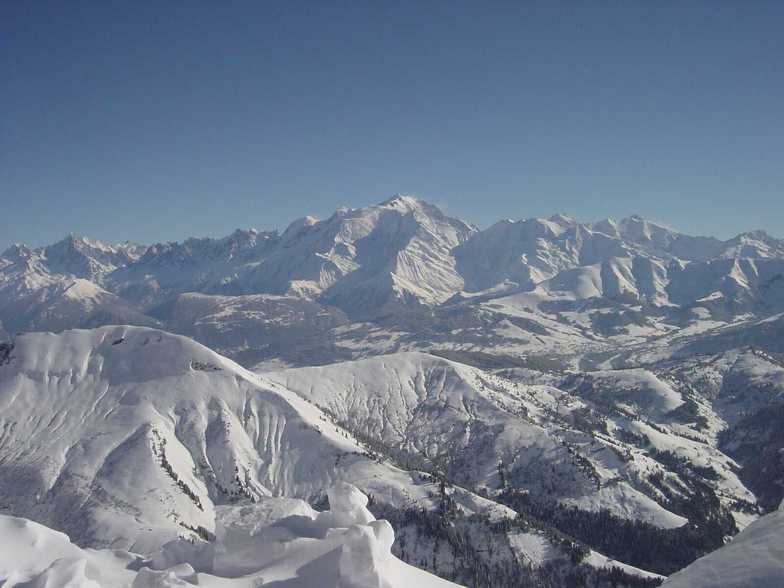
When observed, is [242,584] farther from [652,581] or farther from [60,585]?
[652,581]

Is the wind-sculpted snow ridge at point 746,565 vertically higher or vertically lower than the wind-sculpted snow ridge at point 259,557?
higher

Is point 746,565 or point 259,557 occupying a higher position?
point 746,565

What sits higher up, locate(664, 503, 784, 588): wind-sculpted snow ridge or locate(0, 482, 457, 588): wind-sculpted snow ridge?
locate(664, 503, 784, 588): wind-sculpted snow ridge

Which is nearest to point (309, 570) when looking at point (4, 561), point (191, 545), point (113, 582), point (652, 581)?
point (191, 545)

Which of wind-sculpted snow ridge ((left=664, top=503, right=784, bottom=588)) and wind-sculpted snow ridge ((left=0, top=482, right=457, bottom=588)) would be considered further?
wind-sculpted snow ridge ((left=0, top=482, right=457, bottom=588))
